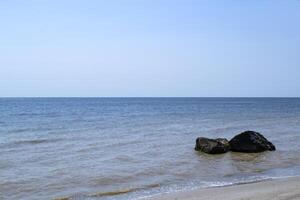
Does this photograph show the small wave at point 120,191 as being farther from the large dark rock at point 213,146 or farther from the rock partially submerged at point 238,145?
the rock partially submerged at point 238,145

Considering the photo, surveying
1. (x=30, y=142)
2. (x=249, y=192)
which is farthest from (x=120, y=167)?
(x=30, y=142)

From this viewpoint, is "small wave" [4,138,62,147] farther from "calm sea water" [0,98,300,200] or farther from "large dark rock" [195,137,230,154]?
"large dark rock" [195,137,230,154]

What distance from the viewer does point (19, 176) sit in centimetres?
1457

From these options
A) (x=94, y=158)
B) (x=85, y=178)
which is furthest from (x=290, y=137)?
(x=85, y=178)

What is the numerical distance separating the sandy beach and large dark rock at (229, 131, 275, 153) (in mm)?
8085

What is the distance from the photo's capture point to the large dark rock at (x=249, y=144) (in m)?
20.9

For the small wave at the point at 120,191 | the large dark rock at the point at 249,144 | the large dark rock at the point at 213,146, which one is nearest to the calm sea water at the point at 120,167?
the small wave at the point at 120,191

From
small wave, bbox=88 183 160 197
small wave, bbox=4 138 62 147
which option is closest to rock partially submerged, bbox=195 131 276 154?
small wave, bbox=88 183 160 197

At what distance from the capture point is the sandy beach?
10.5 m

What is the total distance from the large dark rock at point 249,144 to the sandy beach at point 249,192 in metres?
8.08

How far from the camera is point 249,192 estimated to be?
1127 cm

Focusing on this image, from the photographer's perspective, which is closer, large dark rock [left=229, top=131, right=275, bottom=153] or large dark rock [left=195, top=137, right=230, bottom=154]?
large dark rock [left=195, top=137, right=230, bottom=154]

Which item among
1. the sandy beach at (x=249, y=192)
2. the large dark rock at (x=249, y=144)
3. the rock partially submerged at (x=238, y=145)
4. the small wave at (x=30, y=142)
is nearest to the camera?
the sandy beach at (x=249, y=192)

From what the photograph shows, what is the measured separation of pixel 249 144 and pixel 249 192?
32.9 feet
